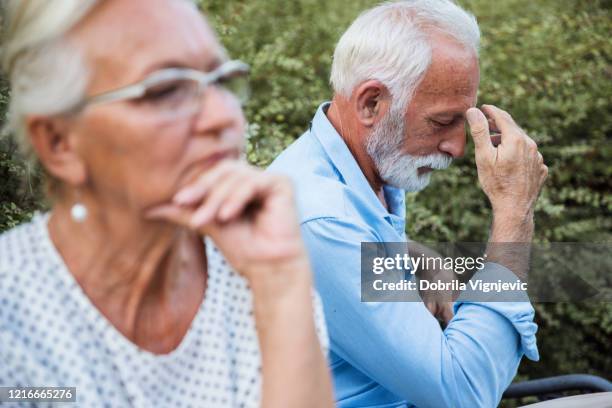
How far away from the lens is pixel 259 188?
1.57 m

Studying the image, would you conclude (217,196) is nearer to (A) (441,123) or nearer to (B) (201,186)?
(B) (201,186)

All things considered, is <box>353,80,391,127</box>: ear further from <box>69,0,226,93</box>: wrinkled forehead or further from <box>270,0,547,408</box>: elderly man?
<box>69,0,226,93</box>: wrinkled forehead

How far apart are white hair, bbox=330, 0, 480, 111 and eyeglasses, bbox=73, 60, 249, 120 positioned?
3.96 ft

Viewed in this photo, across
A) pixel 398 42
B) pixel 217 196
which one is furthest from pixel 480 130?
pixel 217 196

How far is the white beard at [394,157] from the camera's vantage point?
2.74 meters

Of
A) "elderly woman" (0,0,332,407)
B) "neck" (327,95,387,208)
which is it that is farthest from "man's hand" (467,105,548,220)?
"elderly woman" (0,0,332,407)

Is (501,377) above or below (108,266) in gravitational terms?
below

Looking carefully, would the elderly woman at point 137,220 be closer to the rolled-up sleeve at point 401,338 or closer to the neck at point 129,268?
the neck at point 129,268

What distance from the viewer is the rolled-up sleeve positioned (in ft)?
7.48

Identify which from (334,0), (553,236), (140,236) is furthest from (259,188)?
(334,0)

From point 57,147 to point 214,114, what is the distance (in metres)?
0.32

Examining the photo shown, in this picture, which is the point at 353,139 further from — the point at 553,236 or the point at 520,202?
the point at 553,236

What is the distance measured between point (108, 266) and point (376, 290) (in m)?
0.92

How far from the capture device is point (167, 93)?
1516 mm
